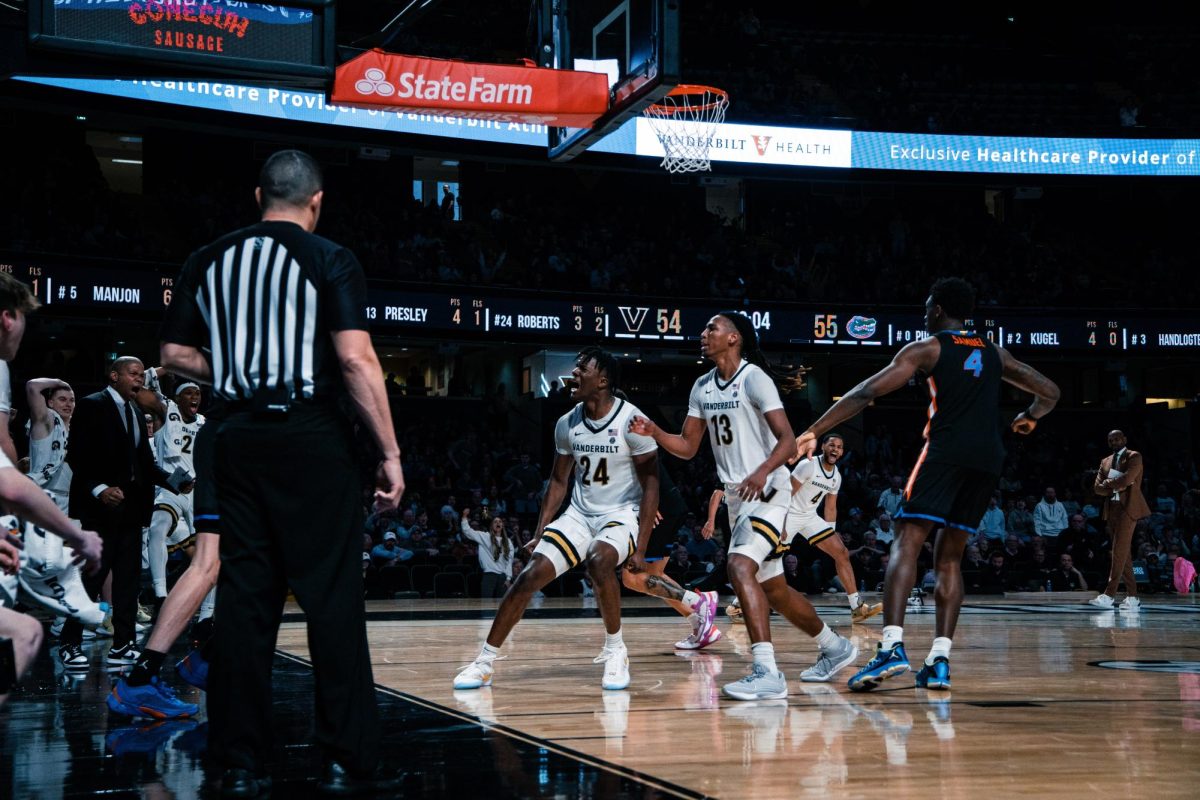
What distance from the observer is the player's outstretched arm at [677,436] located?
656 centimetres

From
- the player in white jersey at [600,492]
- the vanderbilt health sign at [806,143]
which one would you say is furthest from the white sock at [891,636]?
the vanderbilt health sign at [806,143]

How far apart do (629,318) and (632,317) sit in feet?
0.23

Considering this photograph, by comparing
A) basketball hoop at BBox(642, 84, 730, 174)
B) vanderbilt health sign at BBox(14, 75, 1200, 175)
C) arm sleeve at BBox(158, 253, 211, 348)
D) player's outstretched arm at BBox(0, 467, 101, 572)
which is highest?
vanderbilt health sign at BBox(14, 75, 1200, 175)

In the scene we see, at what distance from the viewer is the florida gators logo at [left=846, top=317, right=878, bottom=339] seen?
2581 centimetres

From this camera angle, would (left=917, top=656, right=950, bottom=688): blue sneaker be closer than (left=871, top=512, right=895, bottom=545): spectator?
Yes

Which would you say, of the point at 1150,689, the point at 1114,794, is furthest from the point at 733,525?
the point at 1114,794

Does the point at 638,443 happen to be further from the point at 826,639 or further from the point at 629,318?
the point at 629,318

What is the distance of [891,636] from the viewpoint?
245 inches

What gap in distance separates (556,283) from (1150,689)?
63.2 ft

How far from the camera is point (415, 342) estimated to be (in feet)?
82.5

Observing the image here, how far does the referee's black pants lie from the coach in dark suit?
4006 mm

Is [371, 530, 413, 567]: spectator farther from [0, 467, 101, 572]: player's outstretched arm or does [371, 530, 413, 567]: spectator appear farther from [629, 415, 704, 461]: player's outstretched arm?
[0, 467, 101, 572]: player's outstretched arm

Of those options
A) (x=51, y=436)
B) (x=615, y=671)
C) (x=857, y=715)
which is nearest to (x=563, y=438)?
(x=615, y=671)

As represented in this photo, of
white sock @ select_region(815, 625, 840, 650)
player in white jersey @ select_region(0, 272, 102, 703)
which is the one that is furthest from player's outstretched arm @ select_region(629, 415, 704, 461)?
player in white jersey @ select_region(0, 272, 102, 703)
